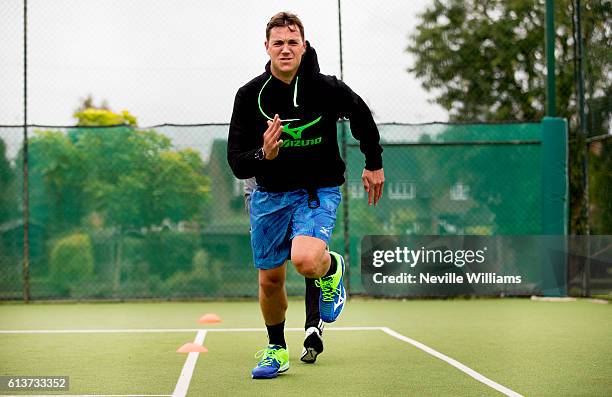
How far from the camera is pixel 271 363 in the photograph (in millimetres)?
4801

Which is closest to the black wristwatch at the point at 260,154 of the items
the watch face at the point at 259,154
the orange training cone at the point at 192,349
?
the watch face at the point at 259,154

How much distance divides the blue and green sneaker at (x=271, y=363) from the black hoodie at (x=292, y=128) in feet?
2.85

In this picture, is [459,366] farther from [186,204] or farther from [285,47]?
[186,204]

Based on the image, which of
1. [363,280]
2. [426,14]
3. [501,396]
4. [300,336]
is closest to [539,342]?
[300,336]

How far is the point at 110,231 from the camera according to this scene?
10391mm

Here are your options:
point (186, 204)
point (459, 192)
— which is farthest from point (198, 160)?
point (459, 192)

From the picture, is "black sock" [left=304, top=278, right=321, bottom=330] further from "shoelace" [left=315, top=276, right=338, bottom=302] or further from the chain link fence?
the chain link fence

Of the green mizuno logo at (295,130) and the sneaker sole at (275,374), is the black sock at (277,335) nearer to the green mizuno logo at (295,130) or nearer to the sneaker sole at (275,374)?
the sneaker sole at (275,374)

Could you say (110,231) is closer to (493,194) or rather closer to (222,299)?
(222,299)

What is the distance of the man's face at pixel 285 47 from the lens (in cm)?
475

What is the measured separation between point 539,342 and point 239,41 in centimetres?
548

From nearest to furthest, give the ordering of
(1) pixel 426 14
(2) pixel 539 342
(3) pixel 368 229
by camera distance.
A: 1. (2) pixel 539 342
2. (3) pixel 368 229
3. (1) pixel 426 14

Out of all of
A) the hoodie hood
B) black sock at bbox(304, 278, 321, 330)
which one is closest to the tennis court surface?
black sock at bbox(304, 278, 321, 330)

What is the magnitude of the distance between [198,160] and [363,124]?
5670 millimetres
